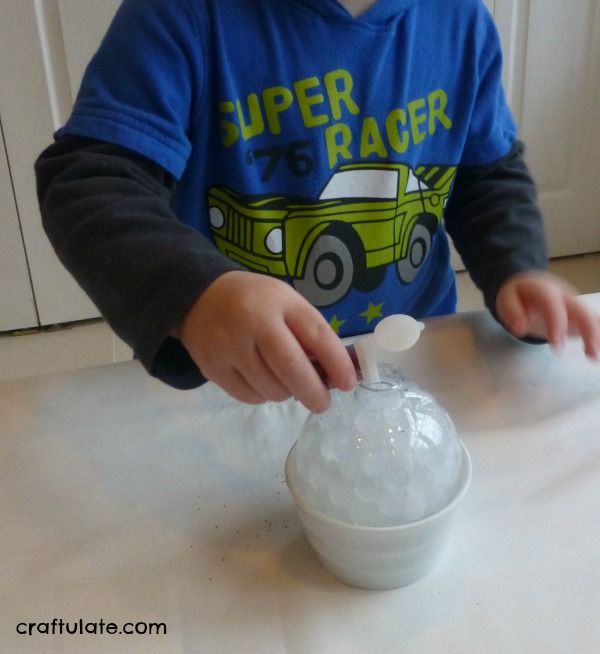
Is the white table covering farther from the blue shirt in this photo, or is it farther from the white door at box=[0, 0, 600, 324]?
the white door at box=[0, 0, 600, 324]

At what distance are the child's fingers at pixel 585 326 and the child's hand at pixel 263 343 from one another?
20cm

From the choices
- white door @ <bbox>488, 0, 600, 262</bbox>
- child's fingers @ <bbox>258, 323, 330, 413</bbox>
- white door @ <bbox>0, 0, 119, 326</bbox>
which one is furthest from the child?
white door @ <bbox>488, 0, 600, 262</bbox>

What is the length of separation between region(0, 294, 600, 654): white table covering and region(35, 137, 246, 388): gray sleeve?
6 centimetres

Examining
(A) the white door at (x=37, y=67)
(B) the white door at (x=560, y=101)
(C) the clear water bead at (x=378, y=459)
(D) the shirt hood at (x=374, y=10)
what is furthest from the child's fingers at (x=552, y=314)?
(B) the white door at (x=560, y=101)

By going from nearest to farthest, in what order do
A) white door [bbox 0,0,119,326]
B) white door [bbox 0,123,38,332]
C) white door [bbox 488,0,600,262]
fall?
1. white door [bbox 0,0,119,326]
2. white door [bbox 0,123,38,332]
3. white door [bbox 488,0,600,262]

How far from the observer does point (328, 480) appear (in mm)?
346

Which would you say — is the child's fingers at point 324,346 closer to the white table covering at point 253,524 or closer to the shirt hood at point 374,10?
the white table covering at point 253,524

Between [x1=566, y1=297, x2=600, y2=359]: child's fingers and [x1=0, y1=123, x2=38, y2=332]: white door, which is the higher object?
[x1=566, y1=297, x2=600, y2=359]: child's fingers

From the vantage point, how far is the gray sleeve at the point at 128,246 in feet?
1.26

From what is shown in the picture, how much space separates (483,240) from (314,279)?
0.45 ft

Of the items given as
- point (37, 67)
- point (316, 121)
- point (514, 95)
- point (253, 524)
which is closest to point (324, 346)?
point (253, 524)

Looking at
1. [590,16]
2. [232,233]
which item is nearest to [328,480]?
[232,233]

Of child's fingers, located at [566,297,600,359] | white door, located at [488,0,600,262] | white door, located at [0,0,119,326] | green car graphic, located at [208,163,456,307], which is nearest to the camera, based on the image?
child's fingers, located at [566,297,600,359]

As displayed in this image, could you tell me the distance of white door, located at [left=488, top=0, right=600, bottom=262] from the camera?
1.44 m
